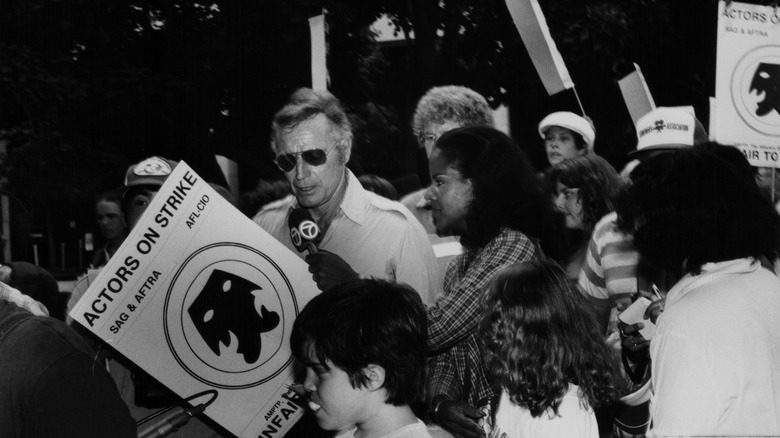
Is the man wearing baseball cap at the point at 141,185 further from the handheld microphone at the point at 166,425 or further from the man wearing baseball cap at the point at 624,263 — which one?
the man wearing baseball cap at the point at 624,263

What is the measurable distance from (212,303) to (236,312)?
0.30 feet

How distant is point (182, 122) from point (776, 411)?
941 cm

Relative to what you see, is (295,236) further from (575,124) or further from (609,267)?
(575,124)

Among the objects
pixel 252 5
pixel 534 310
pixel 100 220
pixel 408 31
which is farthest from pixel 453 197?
pixel 408 31

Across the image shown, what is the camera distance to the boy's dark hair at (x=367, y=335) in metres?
2.62

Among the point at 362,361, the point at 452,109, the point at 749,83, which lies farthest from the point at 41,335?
the point at 749,83

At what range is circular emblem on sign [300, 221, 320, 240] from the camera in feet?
12.0

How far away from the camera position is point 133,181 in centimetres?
414

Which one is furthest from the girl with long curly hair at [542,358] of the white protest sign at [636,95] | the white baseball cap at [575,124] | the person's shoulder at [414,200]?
the white protest sign at [636,95]

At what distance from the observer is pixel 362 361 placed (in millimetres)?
2609

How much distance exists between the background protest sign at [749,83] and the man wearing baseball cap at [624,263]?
0.24 metres

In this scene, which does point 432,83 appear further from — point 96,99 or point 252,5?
point 96,99

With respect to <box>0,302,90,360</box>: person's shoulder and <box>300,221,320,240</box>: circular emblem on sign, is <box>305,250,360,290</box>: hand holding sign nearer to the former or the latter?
<box>300,221,320,240</box>: circular emblem on sign

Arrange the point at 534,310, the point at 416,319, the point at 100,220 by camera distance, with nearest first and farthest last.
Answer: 1. the point at 416,319
2. the point at 534,310
3. the point at 100,220
